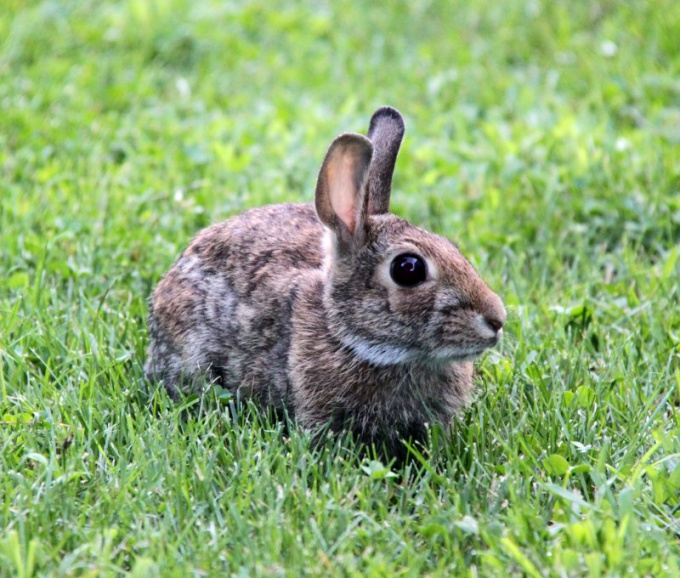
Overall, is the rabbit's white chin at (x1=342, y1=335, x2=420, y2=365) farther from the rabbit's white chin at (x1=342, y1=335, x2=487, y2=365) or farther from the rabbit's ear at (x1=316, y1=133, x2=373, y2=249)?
the rabbit's ear at (x1=316, y1=133, x2=373, y2=249)

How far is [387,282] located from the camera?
13.9ft

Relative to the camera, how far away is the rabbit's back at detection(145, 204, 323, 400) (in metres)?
4.57

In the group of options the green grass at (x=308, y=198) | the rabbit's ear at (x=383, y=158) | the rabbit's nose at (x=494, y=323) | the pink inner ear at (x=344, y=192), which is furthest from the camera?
the rabbit's ear at (x=383, y=158)

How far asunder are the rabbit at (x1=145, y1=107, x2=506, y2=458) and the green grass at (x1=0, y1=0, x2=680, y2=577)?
6.5 inches

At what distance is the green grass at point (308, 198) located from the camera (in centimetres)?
363

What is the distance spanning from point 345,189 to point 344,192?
13 millimetres

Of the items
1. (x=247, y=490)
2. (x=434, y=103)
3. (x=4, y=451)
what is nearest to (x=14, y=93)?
(x=434, y=103)

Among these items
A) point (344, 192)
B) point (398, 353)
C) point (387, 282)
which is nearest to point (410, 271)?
point (387, 282)

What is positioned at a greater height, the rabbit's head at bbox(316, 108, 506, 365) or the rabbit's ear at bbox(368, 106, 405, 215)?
the rabbit's ear at bbox(368, 106, 405, 215)

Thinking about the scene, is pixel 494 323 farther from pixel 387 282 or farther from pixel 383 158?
pixel 383 158

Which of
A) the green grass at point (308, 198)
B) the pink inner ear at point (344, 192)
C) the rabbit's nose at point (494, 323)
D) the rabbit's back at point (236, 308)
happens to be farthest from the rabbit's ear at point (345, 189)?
the green grass at point (308, 198)

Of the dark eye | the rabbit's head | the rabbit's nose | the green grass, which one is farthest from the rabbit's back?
the rabbit's nose

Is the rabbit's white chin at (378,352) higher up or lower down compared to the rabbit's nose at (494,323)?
lower down

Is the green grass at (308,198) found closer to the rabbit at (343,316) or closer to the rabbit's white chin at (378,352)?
the rabbit at (343,316)
